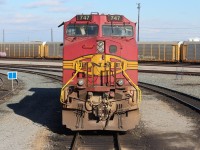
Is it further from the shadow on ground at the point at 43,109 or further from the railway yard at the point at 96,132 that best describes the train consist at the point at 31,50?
the railway yard at the point at 96,132

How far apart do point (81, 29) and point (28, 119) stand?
4535 millimetres

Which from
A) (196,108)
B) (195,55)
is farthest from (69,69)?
(195,55)

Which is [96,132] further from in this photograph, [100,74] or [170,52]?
[170,52]

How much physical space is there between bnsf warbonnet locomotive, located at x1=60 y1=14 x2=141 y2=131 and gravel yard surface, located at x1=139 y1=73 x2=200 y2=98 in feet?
39.0

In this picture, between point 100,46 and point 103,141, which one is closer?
point 103,141

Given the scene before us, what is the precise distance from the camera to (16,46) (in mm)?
70125

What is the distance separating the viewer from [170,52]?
170 ft

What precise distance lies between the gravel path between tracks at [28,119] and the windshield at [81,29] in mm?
3429

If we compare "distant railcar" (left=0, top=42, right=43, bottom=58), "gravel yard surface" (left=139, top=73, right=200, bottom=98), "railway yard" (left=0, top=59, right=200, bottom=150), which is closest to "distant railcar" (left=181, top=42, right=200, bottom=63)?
"gravel yard surface" (left=139, top=73, right=200, bottom=98)

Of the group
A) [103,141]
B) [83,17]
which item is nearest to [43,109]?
[83,17]

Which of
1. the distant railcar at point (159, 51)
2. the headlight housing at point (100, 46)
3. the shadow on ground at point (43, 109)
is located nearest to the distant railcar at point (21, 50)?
the distant railcar at point (159, 51)

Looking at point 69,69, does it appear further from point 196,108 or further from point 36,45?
point 36,45

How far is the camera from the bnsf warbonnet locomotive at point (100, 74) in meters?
11.3

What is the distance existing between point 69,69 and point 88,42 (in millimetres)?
1085
